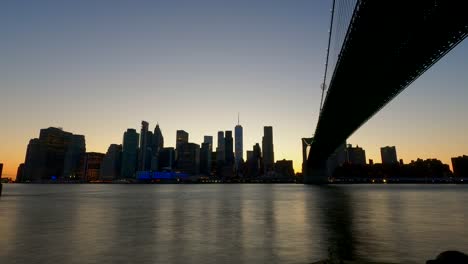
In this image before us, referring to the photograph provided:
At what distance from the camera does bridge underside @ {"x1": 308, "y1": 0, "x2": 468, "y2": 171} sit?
76.9 ft

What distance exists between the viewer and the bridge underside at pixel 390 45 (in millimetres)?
23438

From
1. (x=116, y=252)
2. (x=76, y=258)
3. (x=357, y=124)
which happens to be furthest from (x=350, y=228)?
(x=357, y=124)

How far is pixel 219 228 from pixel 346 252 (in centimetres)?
755

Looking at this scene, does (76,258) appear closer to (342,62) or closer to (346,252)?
(346,252)

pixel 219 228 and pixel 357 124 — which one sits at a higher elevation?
pixel 357 124

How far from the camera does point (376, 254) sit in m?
10.7

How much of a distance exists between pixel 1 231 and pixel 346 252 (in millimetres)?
15860

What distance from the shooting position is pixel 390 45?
29109 millimetres

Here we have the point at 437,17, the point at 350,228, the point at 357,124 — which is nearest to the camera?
the point at 350,228

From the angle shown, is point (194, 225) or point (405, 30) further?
point (405, 30)

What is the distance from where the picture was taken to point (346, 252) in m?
11.0

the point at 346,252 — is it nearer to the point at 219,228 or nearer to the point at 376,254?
the point at 376,254

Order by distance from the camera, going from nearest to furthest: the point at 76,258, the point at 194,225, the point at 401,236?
the point at 76,258
the point at 401,236
the point at 194,225

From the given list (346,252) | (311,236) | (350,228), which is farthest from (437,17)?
(346,252)
